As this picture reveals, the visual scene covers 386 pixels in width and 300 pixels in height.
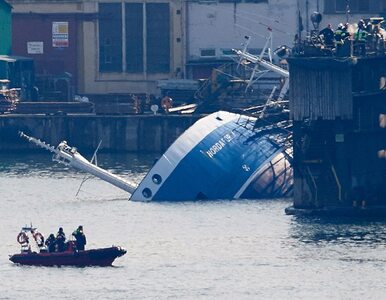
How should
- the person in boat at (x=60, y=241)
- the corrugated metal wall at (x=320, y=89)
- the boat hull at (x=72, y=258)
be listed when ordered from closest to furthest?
the boat hull at (x=72, y=258), the person in boat at (x=60, y=241), the corrugated metal wall at (x=320, y=89)

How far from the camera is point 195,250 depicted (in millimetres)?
150375

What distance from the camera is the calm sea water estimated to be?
458ft

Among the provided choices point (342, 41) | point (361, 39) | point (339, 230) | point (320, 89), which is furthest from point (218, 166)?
point (339, 230)

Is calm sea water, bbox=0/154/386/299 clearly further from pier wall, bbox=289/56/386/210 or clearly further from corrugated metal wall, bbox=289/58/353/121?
corrugated metal wall, bbox=289/58/353/121

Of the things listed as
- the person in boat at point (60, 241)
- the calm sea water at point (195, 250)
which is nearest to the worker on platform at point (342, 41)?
the calm sea water at point (195, 250)

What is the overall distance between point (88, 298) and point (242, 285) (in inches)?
312

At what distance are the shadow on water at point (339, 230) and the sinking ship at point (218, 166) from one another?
970cm

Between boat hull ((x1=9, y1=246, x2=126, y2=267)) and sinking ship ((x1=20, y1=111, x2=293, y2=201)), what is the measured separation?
67.4 feet

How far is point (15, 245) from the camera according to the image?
15288cm

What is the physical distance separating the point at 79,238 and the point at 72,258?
3.77ft

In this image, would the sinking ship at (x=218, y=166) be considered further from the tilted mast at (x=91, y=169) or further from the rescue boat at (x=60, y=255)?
the rescue boat at (x=60, y=255)

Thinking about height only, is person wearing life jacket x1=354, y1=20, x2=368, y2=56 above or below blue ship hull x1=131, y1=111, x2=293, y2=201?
above

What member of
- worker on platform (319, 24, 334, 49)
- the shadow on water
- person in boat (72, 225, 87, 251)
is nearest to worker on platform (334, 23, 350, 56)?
worker on platform (319, 24, 334, 49)

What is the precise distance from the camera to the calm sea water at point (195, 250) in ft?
458
